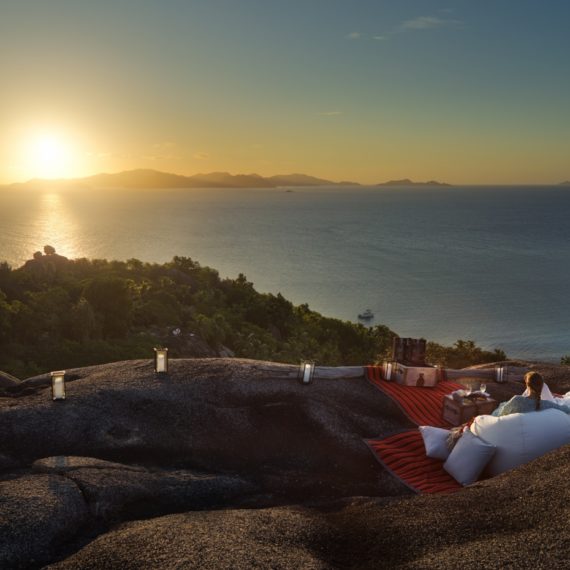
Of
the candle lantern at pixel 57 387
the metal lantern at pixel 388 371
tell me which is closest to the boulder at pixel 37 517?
the candle lantern at pixel 57 387

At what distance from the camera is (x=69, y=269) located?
1746 inches

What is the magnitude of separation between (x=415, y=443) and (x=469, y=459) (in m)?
1.87

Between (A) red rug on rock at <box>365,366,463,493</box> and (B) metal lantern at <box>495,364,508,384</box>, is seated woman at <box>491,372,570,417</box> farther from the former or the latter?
(B) metal lantern at <box>495,364,508,384</box>

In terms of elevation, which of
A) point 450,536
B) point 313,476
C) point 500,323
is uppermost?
point 450,536

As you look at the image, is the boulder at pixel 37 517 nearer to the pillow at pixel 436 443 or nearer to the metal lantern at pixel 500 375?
the pillow at pixel 436 443

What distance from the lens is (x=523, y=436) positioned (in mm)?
10086

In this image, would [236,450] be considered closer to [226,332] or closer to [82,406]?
[82,406]

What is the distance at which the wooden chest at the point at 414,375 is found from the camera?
15.0m

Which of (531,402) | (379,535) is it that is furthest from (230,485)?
(531,402)

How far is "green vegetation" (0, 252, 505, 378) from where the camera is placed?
2402 cm

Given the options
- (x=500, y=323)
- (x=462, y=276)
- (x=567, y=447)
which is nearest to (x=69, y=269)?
(x=567, y=447)

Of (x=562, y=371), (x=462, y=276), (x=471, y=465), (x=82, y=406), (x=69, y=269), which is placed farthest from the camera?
(x=462, y=276)

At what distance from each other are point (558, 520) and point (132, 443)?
25.4 feet

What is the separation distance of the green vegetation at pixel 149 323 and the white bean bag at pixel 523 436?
16.0 meters
